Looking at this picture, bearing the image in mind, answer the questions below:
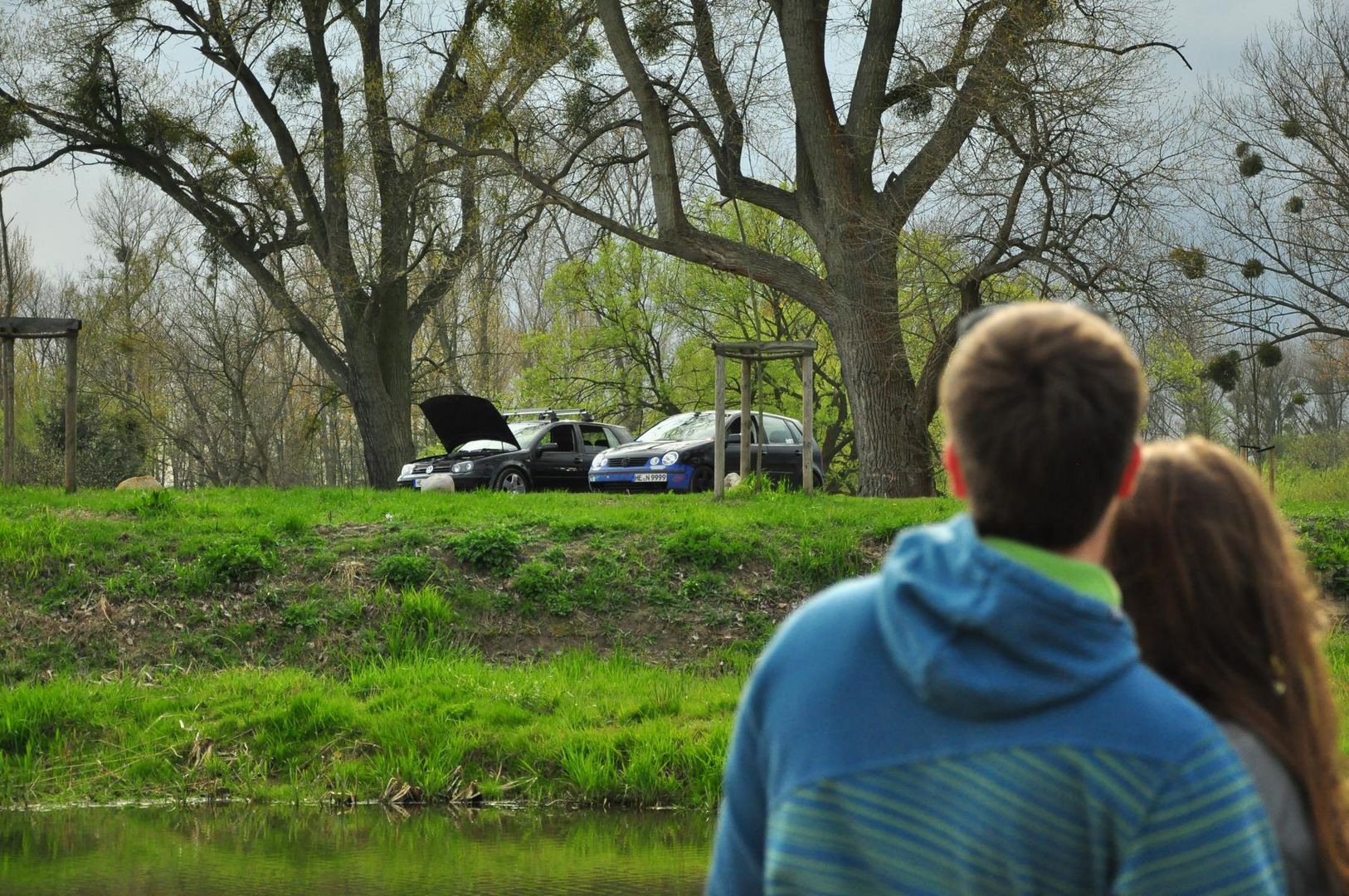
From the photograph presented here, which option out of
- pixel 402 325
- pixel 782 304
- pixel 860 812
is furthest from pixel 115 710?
pixel 782 304

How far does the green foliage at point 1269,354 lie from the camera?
30.5 m

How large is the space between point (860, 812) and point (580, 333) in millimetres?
44052

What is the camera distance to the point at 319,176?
31.6m

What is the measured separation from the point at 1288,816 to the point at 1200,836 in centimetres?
32

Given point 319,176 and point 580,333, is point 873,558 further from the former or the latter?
point 580,333

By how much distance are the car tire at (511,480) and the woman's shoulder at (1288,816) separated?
23.0 metres

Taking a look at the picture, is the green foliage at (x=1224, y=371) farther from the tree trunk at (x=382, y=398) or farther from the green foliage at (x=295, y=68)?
the green foliage at (x=295, y=68)

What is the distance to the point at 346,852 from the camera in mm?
8391

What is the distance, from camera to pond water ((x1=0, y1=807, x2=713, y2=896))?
299 inches

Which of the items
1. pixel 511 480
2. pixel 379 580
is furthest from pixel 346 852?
pixel 511 480

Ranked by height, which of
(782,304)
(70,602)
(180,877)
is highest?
(782,304)

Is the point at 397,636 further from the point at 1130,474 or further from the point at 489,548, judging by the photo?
the point at 1130,474

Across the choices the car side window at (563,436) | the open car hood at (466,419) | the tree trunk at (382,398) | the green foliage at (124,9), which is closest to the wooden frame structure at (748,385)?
the open car hood at (466,419)

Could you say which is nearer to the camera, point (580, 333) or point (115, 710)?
point (115, 710)
